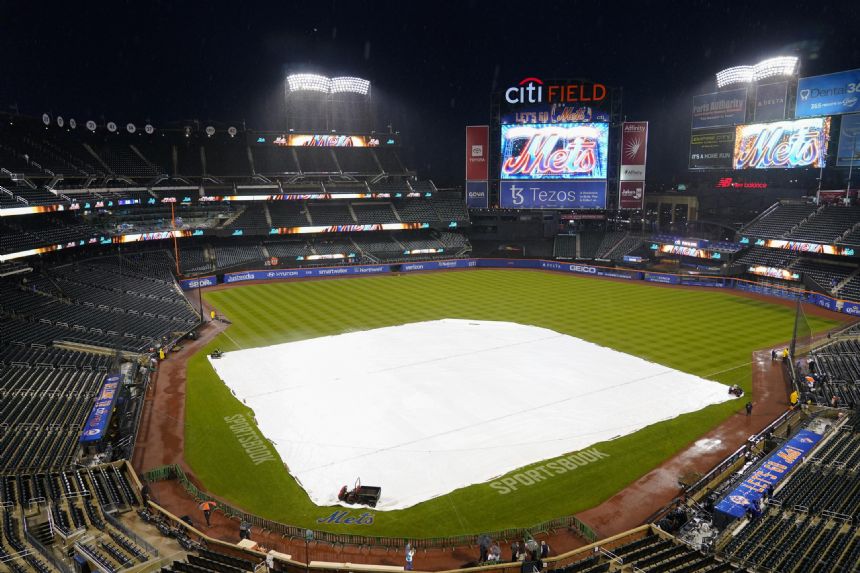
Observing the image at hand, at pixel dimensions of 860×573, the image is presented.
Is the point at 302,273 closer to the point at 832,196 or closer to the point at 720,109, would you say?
the point at 720,109

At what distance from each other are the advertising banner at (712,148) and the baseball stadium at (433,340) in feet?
0.95

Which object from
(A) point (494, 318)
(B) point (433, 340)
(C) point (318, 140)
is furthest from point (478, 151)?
(B) point (433, 340)

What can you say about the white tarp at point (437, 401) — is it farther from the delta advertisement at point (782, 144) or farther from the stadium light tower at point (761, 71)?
the stadium light tower at point (761, 71)

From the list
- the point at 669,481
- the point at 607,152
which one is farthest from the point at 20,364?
the point at 607,152

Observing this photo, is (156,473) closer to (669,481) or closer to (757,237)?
(669,481)

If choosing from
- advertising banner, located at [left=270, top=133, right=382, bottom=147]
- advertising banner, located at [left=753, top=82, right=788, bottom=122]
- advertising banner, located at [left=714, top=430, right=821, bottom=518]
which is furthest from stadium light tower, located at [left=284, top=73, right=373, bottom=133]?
advertising banner, located at [left=714, top=430, right=821, bottom=518]

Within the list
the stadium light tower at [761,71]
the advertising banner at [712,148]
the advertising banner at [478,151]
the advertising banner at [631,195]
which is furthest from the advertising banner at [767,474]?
the advertising banner at [478,151]

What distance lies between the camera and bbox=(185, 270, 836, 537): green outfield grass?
18.6m

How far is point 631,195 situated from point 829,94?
2165 cm

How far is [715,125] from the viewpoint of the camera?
6219 centimetres

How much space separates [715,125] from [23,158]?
7128cm

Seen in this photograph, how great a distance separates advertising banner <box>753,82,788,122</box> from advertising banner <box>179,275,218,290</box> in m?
60.0

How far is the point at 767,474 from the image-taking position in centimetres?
1852

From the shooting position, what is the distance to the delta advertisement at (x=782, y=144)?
53.8 m
